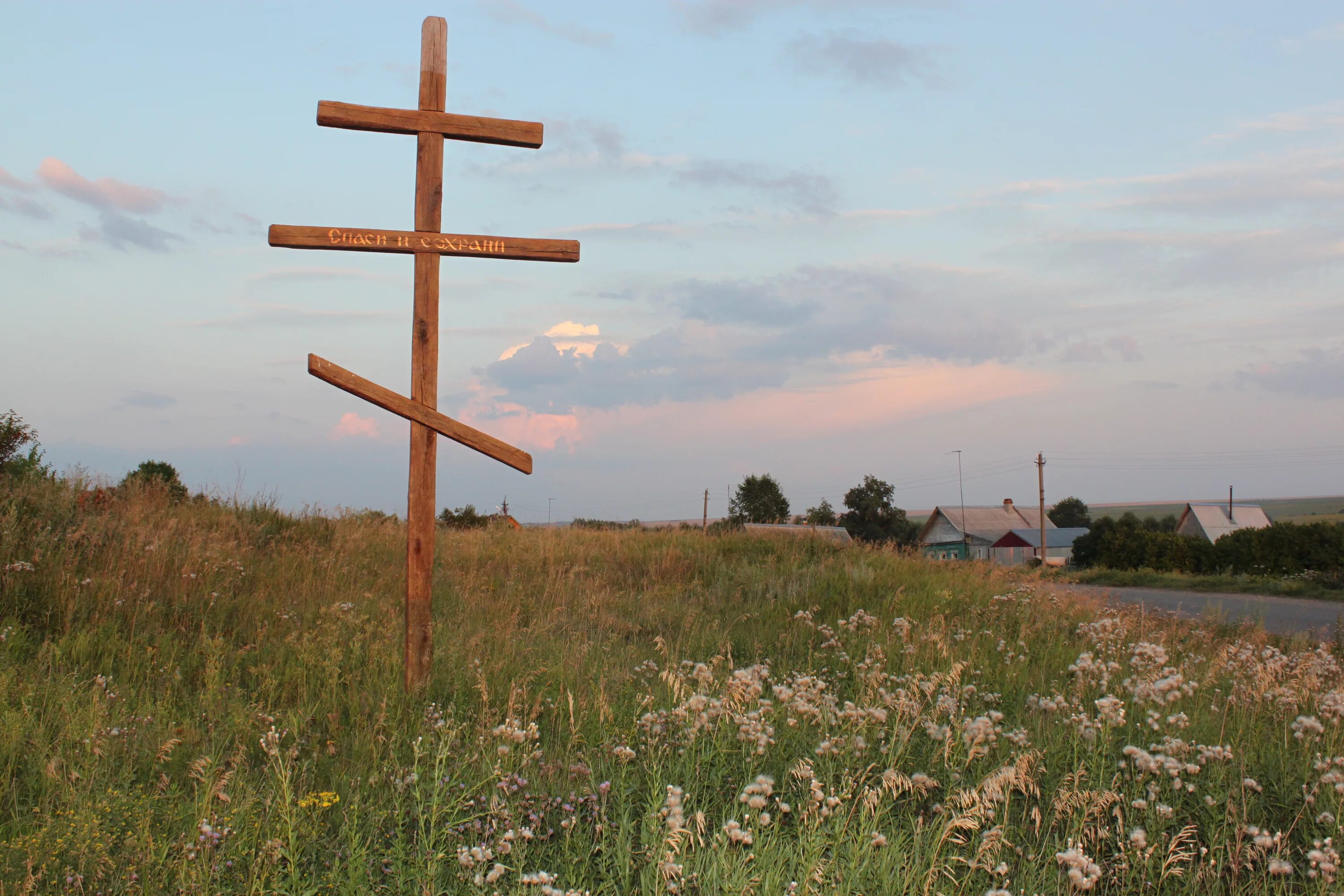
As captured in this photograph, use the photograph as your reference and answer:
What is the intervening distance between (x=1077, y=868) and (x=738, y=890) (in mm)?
1182

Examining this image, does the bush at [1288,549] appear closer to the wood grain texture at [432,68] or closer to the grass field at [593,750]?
the grass field at [593,750]

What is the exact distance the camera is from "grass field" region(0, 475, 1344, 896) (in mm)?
3172

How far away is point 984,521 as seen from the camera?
256ft

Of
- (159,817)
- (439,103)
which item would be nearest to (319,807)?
(159,817)

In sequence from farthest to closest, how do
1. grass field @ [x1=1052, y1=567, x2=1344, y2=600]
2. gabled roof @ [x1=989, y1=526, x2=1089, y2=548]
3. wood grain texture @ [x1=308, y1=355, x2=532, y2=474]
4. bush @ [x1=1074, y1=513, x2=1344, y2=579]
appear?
gabled roof @ [x1=989, y1=526, x2=1089, y2=548] < bush @ [x1=1074, y1=513, x2=1344, y2=579] < grass field @ [x1=1052, y1=567, x2=1344, y2=600] < wood grain texture @ [x1=308, y1=355, x2=532, y2=474]

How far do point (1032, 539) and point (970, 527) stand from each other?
530cm

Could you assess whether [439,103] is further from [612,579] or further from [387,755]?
[612,579]

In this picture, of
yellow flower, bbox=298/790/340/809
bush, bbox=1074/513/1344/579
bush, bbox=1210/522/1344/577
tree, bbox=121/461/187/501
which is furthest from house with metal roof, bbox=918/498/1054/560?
yellow flower, bbox=298/790/340/809

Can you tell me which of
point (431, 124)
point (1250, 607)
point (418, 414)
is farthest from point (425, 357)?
point (1250, 607)

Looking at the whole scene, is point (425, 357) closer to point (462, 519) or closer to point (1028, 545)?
point (462, 519)

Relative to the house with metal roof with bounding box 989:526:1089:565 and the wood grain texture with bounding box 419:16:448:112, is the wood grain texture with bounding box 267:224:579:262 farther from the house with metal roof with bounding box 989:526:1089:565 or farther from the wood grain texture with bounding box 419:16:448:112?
the house with metal roof with bounding box 989:526:1089:565

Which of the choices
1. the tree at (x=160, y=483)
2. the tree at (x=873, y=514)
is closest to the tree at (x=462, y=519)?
the tree at (x=160, y=483)

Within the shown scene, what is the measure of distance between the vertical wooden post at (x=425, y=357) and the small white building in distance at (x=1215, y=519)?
72.7m

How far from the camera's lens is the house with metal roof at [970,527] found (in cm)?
7488
